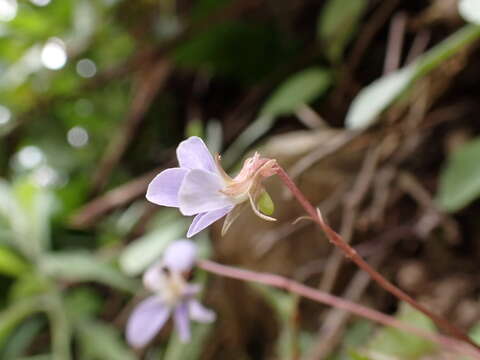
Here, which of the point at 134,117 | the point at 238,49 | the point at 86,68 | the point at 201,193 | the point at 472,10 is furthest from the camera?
the point at 86,68

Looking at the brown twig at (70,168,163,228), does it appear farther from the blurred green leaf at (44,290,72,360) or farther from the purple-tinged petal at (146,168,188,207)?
the purple-tinged petal at (146,168,188,207)

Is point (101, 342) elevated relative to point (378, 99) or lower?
lower

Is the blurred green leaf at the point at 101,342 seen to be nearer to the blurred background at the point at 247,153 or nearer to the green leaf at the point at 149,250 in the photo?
the blurred background at the point at 247,153

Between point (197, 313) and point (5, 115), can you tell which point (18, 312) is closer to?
point (197, 313)

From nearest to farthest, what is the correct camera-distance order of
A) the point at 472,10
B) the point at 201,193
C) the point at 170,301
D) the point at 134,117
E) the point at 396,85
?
the point at 201,193 < the point at 472,10 < the point at 396,85 < the point at 170,301 < the point at 134,117

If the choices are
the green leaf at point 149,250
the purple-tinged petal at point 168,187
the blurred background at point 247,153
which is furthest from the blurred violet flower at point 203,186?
the green leaf at point 149,250

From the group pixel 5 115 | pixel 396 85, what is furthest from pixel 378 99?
pixel 5 115
